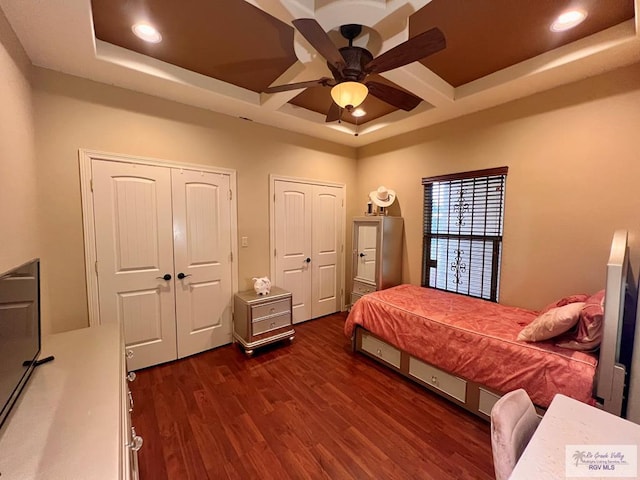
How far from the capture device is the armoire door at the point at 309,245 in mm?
3658

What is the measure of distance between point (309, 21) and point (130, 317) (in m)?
2.88

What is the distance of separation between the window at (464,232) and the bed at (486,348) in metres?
0.27

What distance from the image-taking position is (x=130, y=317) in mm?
2604

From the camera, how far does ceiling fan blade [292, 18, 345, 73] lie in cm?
133

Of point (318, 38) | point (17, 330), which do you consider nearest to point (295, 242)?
point (318, 38)

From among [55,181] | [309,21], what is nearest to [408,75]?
[309,21]

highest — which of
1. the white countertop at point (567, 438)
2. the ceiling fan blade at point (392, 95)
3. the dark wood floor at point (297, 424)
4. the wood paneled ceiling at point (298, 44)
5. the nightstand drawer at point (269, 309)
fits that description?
the wood paneled ceiling at point (298, 44)

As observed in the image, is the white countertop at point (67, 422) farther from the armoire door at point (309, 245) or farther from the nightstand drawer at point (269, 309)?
the armoire door at point (309, 245)

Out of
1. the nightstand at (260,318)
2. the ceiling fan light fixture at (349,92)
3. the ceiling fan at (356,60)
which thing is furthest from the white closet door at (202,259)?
the ceiling fan light fixture at (349,92)

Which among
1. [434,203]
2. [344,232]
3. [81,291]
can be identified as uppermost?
[434,203]

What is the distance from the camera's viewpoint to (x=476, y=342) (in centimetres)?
205

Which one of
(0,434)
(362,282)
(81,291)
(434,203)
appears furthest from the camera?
(362,282)

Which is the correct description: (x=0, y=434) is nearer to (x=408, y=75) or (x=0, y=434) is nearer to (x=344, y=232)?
(x=408, y=75)

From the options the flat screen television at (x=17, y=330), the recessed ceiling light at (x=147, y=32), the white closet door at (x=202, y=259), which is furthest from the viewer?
the white closet door at (x=202, y=259)
